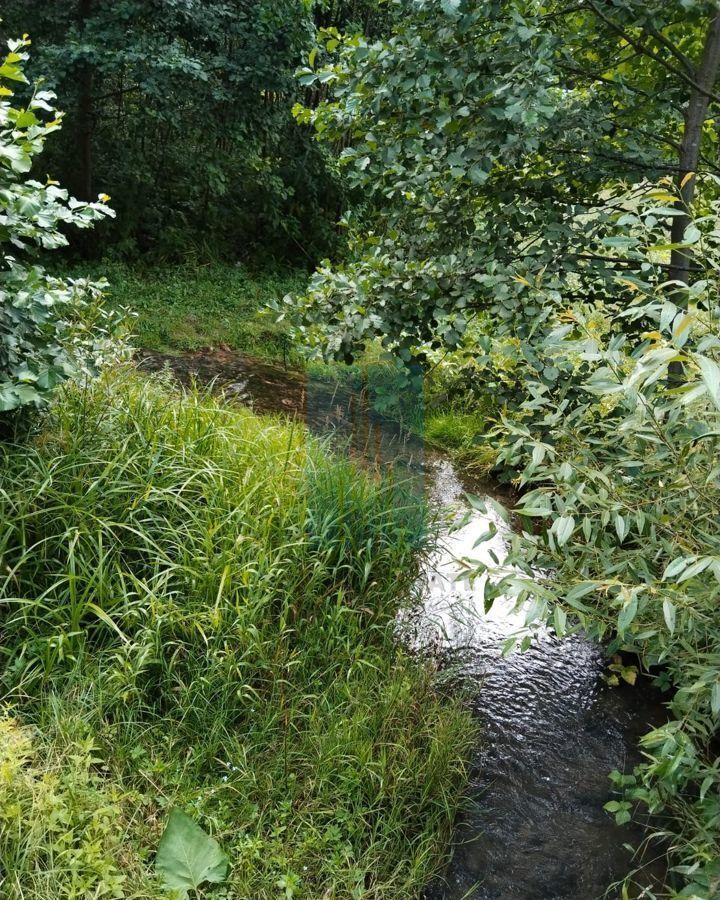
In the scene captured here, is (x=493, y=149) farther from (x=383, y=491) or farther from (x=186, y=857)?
(x=186, y=857)

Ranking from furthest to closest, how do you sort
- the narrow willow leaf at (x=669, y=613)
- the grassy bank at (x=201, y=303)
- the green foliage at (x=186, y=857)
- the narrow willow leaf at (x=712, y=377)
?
1. the grassy bank at (x=201, y=303)
2. the green foliage at (x=186, y=857)
3. the narrow willow leaf at (x=669, y=613)
4. the narrow willow leaf at (x=712, y=377)

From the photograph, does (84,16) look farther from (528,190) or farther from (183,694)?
(183,694)

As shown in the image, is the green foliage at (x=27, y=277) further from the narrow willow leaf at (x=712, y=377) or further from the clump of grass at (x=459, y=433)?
the clump of grass at (x=459, y=433)

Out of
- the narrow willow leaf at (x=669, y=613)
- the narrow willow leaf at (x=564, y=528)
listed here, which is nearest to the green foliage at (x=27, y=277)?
the narrow willow leaf at (x=564, y=528)

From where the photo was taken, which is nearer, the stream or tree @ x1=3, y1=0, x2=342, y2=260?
the stream

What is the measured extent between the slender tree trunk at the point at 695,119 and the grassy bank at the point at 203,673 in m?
1.63

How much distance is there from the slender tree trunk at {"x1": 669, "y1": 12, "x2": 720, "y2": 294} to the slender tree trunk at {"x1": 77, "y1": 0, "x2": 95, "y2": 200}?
20.8 ft

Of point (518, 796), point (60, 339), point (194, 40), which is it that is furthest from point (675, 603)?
point (194, 40)

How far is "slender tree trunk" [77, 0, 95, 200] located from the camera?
7453 mm

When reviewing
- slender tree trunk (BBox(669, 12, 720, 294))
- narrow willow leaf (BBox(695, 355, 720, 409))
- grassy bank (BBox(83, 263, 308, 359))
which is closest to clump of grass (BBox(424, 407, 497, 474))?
grassy bank (BBox(83, 263, 308, 359))

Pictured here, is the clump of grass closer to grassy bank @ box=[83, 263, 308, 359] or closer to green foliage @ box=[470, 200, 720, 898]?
grassy bank @ box=[83, 263, 308, 359]

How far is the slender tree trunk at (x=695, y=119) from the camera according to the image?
2.84 m

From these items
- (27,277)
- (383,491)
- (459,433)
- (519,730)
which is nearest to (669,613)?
(519,730)

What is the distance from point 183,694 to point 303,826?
596mm
